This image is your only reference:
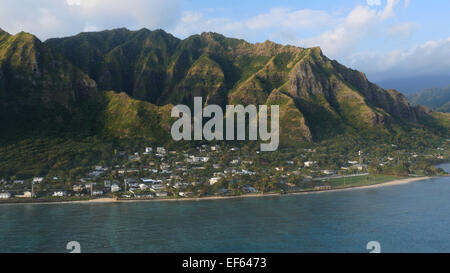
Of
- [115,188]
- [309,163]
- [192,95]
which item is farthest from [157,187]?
[192,95]

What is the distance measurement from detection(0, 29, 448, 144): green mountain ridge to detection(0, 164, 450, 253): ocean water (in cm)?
5546

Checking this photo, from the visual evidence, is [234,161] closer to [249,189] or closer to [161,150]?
[161,150]

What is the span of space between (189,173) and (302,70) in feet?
319

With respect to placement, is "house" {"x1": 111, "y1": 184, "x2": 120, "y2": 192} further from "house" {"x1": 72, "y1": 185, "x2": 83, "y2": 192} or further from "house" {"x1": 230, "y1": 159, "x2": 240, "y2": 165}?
"house" {"x1": 230, "y1": 159, "x2": 240, "y2": 165}

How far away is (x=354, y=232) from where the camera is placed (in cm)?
5034

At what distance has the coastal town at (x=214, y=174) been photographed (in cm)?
7919

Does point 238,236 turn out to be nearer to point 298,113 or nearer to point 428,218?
point 428,218

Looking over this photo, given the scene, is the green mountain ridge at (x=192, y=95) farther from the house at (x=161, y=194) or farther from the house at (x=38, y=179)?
the house at (x=161, y=194)

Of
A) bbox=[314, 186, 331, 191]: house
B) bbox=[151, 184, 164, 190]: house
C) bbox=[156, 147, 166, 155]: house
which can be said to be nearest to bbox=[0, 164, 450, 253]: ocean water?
bbox=[314, 186, 331, 191]: house

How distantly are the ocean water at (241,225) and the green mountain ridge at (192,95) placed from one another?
5546 cm

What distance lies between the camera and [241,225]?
2110 inches

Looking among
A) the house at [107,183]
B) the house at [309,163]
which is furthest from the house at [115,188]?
the house at [309,163]
